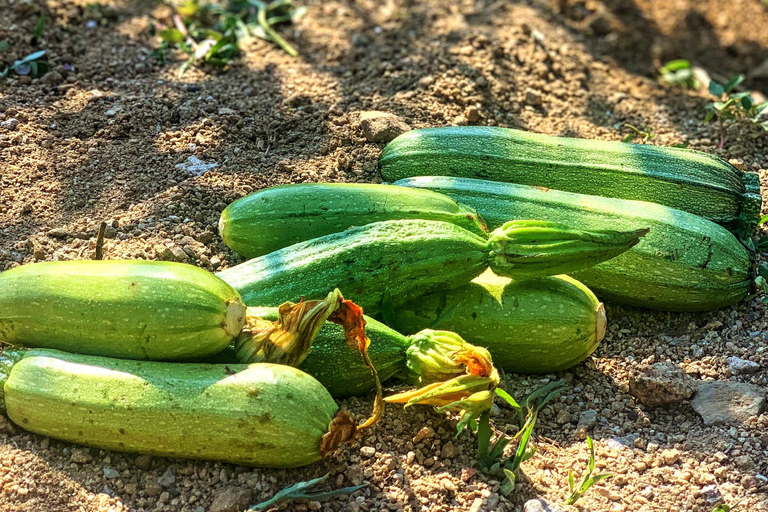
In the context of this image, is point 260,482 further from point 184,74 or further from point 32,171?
point 184,74

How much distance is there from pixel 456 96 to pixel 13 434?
10.5 feet

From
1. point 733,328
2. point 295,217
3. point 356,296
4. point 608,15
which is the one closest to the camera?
point 356,296

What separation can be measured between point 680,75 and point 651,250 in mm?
2737

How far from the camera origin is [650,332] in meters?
4.11

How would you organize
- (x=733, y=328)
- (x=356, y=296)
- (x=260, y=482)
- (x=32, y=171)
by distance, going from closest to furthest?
(x=260, y=482) → (x=356, y=296) → (x=733, y=328) → (x=32, y=171)

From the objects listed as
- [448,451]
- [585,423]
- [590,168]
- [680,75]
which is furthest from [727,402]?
[680,75]

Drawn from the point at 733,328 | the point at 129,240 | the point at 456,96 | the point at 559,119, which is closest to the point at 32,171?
the point at 129,240

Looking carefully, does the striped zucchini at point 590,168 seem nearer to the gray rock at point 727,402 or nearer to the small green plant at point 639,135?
the small green plant at point 639,135

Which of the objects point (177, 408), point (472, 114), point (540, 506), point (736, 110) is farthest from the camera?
point (736, 110)

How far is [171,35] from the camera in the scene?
580 centimetres

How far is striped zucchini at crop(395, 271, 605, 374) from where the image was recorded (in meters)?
3.61

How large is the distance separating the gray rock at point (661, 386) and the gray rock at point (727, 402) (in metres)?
0.06

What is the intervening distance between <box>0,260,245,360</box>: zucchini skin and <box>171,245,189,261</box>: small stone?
62 cm

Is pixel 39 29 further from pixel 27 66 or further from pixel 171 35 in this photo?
pixel 171 35
